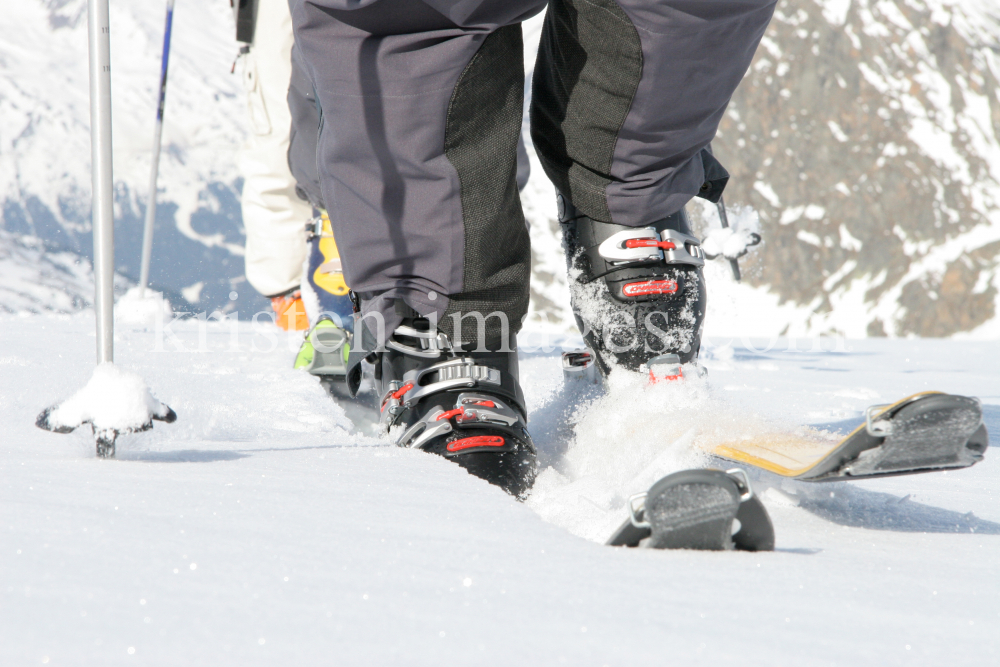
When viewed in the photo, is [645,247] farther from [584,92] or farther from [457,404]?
[457,404]

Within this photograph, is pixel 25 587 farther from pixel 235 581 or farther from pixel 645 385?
pixel 645 385

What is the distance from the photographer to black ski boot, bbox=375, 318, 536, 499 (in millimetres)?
1020

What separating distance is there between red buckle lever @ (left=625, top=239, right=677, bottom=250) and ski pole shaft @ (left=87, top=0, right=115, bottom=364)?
770 mm

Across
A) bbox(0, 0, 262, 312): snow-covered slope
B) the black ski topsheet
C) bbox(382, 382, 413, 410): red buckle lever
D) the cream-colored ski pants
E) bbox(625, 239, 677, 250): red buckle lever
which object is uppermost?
the black ski topsheet

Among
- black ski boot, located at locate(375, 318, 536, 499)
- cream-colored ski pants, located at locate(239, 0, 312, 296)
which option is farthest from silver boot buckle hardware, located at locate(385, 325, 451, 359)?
cream-colored ski pants, located at locate(239, 0, 312, 296)

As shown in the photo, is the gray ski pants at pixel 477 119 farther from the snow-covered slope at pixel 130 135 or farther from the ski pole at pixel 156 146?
the snow-covered slope at pixel 130 135

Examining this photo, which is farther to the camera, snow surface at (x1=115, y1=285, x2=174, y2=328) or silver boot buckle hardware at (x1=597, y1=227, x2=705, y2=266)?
snow surface at (x1=115, y1=285, x2=174, y2=328)

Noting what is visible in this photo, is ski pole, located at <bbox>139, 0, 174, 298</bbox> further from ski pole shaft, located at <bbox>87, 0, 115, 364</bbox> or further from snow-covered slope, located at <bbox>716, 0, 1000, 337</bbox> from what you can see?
snow-covered slope, located at <bbox>716, 0, 1000, 337</bbox>

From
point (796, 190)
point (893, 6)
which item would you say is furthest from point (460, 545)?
point (893, 6)

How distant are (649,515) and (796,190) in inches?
2532

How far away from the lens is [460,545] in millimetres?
574

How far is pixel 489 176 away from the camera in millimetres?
1165

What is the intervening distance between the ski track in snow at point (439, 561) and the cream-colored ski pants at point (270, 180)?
73.8 inches

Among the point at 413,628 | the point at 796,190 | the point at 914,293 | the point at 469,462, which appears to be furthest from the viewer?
the point at 796,190
